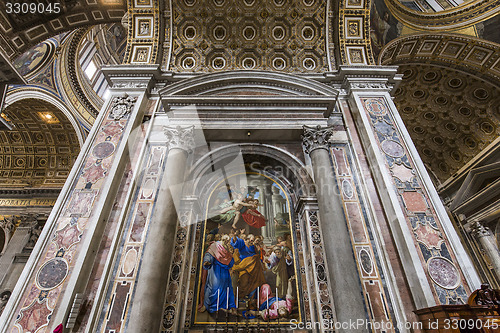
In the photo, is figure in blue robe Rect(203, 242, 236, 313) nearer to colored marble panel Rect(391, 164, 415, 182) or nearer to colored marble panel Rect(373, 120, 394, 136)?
colored marble panel Rect(391, 164, 415, 182)

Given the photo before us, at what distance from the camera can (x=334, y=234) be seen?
5434 millimetres

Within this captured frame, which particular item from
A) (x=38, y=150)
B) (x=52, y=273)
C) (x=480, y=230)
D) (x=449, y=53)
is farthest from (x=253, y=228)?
(x=38, y=150)

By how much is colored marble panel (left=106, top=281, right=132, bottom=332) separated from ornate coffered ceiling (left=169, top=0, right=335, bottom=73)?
6.58m

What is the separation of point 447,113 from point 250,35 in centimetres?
941

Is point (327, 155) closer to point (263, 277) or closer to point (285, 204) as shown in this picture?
point (285, 204)

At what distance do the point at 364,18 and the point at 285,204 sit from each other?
21.9 feet

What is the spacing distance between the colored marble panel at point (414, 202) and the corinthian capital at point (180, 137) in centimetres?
502

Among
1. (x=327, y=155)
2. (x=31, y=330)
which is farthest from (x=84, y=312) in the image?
(x=327, y=155)

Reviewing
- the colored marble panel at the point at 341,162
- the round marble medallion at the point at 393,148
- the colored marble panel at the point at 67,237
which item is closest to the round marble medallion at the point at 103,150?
the colored marble panel at the point at 67,237

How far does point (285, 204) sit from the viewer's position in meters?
7.02

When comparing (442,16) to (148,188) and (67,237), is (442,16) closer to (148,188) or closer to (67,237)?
(148,188)

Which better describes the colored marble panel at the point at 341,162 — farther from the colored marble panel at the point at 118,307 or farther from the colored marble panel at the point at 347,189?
the colored marble panel at the point at 118,307

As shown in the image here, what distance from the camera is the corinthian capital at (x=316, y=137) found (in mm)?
6734

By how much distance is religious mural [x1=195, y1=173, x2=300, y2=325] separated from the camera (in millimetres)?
5516
